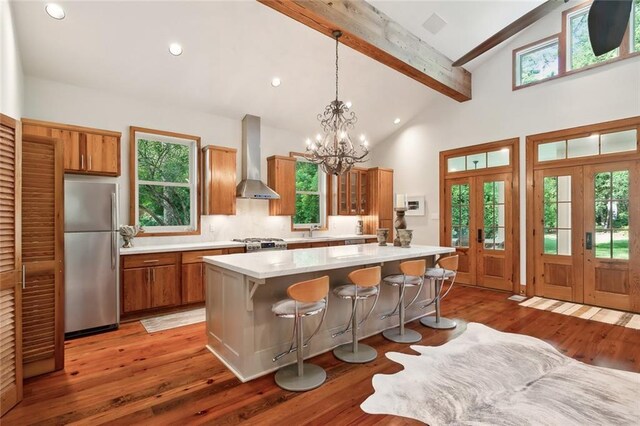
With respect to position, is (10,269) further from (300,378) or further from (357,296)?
(357,296)

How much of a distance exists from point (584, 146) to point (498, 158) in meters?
1.21

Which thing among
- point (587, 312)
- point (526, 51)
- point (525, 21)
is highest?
point (526, 51)

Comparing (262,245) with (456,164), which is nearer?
(262,245)

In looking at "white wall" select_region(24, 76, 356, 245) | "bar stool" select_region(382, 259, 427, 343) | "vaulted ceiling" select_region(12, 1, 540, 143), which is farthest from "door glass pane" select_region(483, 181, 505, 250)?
"white wall" select_region(24, 76, 356, 245)

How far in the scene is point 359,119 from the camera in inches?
259

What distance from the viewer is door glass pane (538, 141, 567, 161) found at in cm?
484

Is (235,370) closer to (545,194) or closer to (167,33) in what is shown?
(167,33)

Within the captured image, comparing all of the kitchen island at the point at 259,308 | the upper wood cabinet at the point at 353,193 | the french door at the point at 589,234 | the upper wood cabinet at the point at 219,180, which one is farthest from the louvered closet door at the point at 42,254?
the french door at the point at 589,234

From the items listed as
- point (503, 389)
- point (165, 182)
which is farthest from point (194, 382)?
point (165, 182)

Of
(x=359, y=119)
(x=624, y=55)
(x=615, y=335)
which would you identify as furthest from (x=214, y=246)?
(x=624, y=55)

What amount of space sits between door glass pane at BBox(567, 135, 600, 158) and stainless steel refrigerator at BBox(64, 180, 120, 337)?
6465 mm

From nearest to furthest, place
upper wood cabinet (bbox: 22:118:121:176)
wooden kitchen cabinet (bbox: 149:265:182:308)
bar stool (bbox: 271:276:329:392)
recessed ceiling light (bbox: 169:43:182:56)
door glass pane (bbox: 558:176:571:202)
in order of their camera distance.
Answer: bar stool (bbox: 271:276:329:392)
upper wood cabinet (bbox: 22:118:121:176)
recessed ceiling light (bbox: 169:43:182:56)
wooden kitchen cabinet (bbox: 149:265:182:308)
door glass pane (bbox: 558:176:571:202)

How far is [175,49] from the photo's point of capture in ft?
12.8

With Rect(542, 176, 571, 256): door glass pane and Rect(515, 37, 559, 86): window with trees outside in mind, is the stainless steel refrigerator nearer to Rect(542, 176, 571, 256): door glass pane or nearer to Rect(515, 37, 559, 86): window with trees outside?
Rect(542, 176, 571, 256): door glass pane
